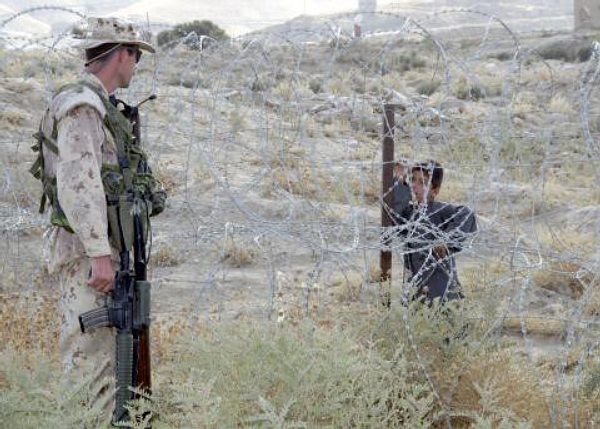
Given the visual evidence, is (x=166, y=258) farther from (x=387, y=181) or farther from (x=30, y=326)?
(x=387, y=181)

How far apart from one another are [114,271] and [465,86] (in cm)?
1953

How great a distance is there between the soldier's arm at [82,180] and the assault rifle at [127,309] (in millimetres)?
142

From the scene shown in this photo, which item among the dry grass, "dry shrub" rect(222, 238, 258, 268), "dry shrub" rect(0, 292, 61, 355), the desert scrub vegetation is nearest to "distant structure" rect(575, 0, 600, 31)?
"dry shrub" rect(222, 238, 258, 268)

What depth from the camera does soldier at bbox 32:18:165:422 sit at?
3.01 m

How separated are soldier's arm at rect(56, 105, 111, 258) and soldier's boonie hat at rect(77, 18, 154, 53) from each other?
0.87 ft

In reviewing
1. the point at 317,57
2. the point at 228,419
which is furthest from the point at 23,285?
the point at 317,57

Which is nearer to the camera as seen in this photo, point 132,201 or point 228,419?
point 228,419

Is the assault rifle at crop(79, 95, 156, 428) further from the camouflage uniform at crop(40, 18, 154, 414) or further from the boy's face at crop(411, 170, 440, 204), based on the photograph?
the boy's face at crop(411, 170, 440, 204)

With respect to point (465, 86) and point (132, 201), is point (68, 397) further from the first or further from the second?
point (465, 86)

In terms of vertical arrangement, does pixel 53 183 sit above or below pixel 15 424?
above

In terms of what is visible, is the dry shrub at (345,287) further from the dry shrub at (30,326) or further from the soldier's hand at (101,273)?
the soldier's hand at (101,273)

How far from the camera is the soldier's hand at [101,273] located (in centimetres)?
306

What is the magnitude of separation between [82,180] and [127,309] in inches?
18.5

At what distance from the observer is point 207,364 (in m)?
3.28
